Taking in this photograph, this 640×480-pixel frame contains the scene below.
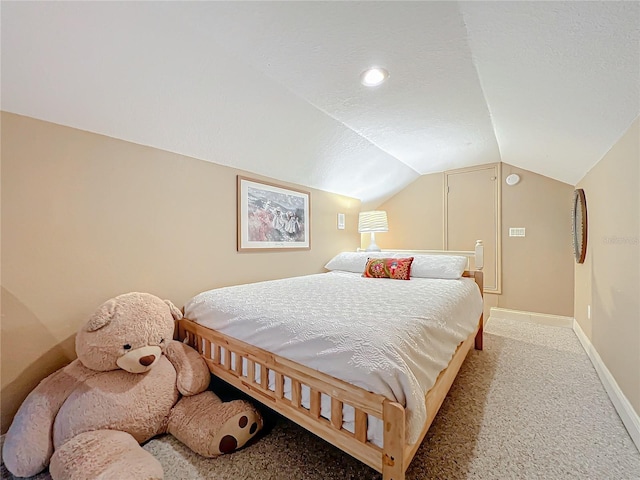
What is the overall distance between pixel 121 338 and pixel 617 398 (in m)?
2.95

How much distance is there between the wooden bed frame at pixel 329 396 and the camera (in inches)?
37.2

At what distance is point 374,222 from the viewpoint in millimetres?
3725

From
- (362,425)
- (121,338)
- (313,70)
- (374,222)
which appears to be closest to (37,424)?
(121,338)

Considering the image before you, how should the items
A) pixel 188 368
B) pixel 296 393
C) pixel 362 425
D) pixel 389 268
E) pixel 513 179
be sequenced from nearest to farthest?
1. pixel 362 425
2. pixel 296 393
3. pixel 188 368
4. pixel 389 268
5. pixel 513 179

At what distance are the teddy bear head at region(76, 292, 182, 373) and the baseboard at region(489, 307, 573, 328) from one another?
3890 millimetres

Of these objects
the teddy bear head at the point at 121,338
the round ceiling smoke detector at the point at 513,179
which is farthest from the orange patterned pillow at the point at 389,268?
the teddy bear head at the point at 121,338

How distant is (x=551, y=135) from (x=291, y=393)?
2.60m

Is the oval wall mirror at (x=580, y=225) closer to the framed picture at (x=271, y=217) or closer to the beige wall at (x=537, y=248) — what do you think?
the beige wall at (x=537, y=248)

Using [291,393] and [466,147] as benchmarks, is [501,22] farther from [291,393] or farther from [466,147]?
[466,147]

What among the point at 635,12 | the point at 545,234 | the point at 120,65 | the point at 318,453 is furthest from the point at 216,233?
the point at 545,234

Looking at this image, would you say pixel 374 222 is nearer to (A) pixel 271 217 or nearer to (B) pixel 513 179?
(A) pixel 271 217

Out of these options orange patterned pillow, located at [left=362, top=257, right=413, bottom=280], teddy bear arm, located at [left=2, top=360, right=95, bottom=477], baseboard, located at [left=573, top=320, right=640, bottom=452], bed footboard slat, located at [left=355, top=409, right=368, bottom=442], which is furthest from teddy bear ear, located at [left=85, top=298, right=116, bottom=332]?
baseboard, located at [left=573, top=320, right=640, bottom=452]

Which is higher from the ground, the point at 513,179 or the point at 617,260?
Result: the point at 513,179

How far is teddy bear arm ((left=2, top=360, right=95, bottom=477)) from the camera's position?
118cm
